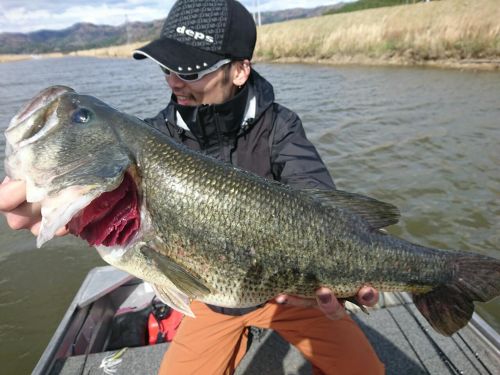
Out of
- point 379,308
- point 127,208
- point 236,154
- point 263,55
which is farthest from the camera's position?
point 263,55

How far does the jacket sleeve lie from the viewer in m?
2.75

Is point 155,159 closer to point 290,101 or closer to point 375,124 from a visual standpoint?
point 375,124

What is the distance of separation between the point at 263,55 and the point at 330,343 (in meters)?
37.2

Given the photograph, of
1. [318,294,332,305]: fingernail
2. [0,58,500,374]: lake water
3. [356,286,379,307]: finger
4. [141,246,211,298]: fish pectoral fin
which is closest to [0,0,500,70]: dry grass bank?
[0,58,500,374]: lake water

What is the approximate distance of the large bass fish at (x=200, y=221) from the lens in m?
1.83

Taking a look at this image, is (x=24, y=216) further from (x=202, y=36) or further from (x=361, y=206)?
(x=361, y=206)

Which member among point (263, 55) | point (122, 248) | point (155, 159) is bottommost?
point (263, 55)

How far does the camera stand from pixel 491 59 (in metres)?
19.3

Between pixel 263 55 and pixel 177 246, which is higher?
pixel 177 246

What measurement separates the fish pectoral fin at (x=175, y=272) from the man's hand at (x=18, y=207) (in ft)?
1.54

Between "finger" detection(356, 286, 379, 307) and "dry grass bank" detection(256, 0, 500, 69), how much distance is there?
21.0 m

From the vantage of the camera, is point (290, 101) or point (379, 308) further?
point (290, 101)

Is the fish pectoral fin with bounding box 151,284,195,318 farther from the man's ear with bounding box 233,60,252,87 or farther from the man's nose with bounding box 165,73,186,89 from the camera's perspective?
the man's ear with bounding box 233,60,252,87

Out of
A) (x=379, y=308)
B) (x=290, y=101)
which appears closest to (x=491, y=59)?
(x=290, y=101)
